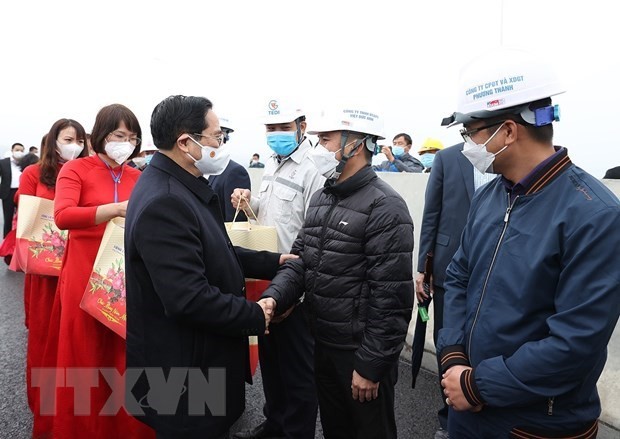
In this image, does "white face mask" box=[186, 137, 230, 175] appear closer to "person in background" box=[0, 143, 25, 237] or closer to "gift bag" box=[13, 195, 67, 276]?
"gift bag" box=[13, 195, 67, 276]

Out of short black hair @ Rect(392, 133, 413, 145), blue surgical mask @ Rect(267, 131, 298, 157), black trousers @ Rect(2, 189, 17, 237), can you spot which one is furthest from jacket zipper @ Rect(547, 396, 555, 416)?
black trousers @ Rect(2, 189, 17, 237)

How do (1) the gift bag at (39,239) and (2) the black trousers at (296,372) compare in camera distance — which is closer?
(2) the black trousers at (296,372)

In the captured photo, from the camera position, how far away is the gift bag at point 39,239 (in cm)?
297

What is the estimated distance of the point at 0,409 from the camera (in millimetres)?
3199

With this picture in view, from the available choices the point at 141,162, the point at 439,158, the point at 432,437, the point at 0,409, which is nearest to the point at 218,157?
the point at 439,158

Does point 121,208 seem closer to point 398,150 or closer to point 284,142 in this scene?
point 284,142

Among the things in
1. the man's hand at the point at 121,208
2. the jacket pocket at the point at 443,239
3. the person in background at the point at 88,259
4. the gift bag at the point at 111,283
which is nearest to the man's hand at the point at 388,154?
the jacket pocket at the point at 443,239

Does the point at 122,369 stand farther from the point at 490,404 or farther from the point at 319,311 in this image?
the point at 490,404

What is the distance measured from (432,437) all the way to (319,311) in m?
1.51

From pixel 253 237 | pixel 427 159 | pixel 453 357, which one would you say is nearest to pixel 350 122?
pixel 253 237

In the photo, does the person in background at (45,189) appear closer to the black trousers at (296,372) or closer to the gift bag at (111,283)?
the gift bag at (111,283)

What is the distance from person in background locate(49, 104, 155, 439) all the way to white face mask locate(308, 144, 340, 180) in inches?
46.9

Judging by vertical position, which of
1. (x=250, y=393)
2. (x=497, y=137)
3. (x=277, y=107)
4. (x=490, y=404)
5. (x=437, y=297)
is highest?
(x=277, y=107)

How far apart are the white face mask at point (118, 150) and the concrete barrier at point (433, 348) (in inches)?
114
